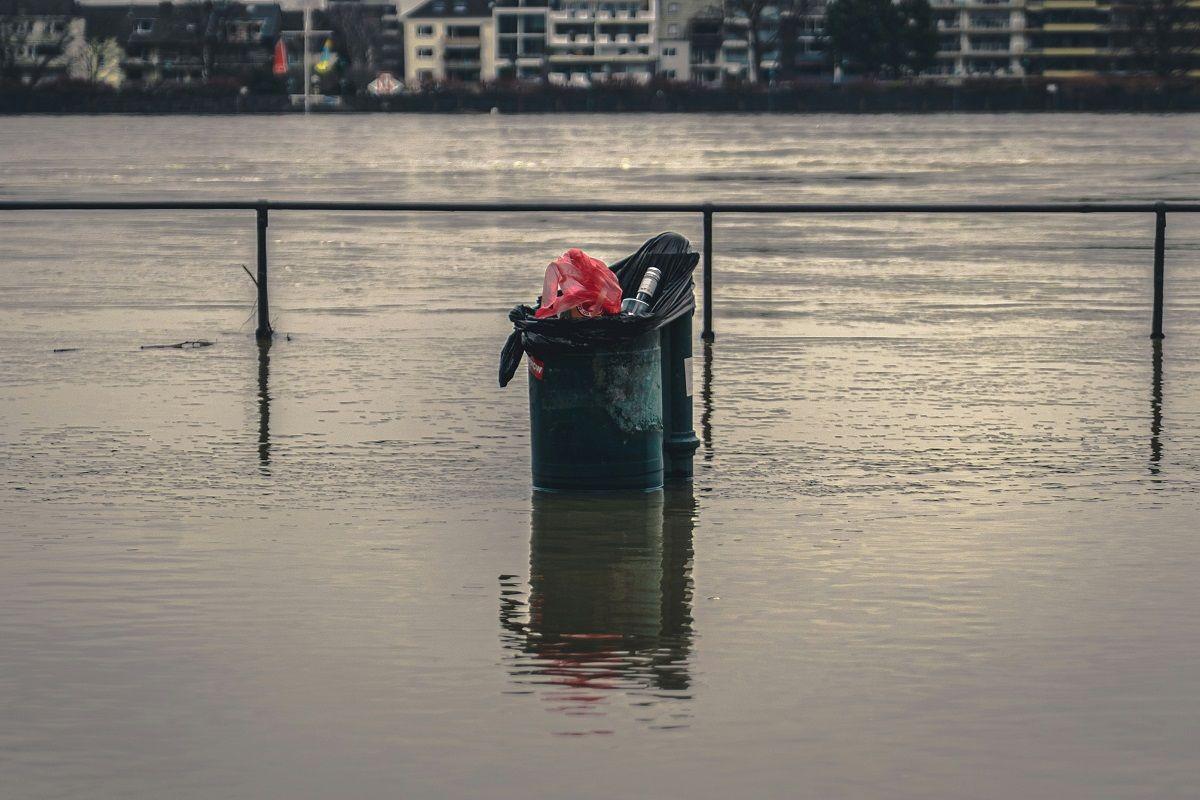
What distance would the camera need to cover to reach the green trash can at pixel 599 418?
9.04 m

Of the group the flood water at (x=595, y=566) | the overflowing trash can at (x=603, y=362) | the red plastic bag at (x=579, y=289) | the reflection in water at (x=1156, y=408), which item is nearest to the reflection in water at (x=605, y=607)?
the flood water at (x=595, y=566)

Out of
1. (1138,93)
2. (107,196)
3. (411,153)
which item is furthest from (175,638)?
(1138,93)

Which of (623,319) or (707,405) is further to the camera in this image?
(707,405)

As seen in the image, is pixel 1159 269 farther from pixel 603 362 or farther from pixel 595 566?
pixel 595 566

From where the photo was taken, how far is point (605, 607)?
739cm

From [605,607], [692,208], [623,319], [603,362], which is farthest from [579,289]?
[692,208]

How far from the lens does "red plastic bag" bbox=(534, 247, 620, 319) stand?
892 cm

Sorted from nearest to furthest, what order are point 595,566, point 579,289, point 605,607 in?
point 605,607 → point 595,566 → point 579,289

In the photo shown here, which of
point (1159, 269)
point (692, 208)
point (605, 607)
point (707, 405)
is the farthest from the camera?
point (1159, 269)

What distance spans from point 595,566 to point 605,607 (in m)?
0.68

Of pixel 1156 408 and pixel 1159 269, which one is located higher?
pixel 1159 269

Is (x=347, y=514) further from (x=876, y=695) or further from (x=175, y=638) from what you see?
(x=876, y=695)

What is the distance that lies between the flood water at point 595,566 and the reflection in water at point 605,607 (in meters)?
0.02

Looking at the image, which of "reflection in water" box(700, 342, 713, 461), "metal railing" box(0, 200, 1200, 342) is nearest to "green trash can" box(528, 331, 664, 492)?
"reflection in water" box(700, 342, 713, 461)
